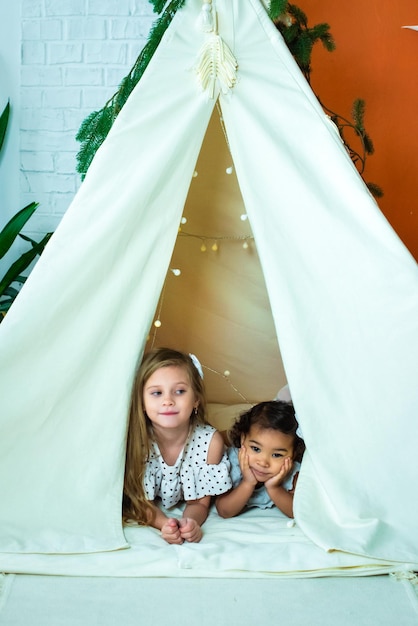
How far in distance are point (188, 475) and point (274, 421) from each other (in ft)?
0.86

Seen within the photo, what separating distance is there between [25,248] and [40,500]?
1.39 m

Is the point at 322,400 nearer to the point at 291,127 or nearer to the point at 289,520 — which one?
the point at 289,520

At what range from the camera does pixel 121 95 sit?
1.91m

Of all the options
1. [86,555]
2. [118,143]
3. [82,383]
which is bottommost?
[86,555]

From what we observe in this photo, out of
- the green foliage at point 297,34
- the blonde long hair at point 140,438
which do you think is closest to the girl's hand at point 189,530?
the blonde long hair at point 140,438

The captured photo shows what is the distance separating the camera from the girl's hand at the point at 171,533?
1.75m

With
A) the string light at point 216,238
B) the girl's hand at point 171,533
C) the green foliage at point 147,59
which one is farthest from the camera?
the string light at point 216,238

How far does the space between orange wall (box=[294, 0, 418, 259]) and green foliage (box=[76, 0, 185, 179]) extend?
35.5 inches

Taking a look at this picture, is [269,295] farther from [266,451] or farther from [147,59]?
[147,59]

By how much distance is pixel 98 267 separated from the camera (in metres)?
1.76

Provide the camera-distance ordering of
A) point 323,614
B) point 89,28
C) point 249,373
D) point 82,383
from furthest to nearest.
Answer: point 89,28 → point 249,373 → point 82,383 → point 323,614

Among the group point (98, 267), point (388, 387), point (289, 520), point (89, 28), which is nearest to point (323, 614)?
point (289, 520)

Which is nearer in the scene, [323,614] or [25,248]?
[323,614]

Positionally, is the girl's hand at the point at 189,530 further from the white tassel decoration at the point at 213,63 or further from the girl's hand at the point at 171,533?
the white tassel decoration at the point at 213,63
